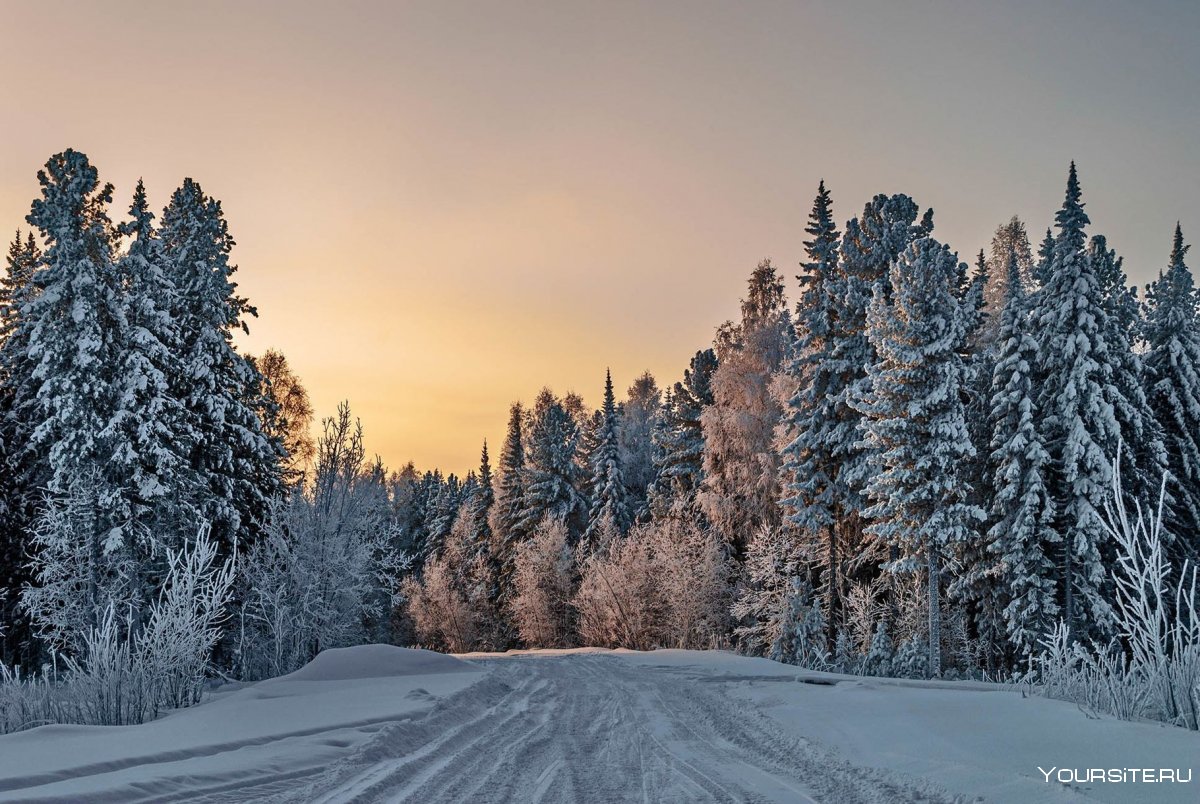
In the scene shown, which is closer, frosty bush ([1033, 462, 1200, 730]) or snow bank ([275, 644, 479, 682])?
frosty bush ([1033, 462, 1200, 730])

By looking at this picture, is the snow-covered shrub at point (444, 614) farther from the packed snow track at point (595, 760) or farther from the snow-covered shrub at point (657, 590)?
the packed snow track at point (595, 760)

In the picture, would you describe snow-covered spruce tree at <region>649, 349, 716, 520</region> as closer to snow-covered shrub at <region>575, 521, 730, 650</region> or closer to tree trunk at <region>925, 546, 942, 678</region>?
snow-covered shrub at <region>575, 521, 730, 650</region>

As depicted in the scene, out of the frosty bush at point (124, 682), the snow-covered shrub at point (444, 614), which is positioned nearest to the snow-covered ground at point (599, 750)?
the frosty bush at point (124, 682)

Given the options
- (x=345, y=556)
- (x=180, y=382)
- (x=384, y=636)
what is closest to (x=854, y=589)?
(x=345, y=556)

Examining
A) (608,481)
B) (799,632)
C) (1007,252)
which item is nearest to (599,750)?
(799,632)

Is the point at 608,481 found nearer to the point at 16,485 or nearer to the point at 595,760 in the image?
the point at 16,485

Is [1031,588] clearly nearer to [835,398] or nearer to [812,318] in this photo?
[835,398]

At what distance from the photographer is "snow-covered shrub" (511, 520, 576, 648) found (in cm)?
4944

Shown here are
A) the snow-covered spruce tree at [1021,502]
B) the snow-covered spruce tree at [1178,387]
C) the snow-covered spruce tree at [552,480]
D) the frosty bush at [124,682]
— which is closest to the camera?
the frosty bush at [124,682]

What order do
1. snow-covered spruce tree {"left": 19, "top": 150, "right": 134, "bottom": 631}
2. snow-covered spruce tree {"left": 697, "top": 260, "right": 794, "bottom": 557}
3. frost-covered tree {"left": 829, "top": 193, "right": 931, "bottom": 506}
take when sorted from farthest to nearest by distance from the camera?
1. snow-covered spruce tree {"left": 697, "top": 260, "right": 794, "bottom": 557}
2. frost-covered tree {"left": 829, "top": 193, "right": 931, "bottom": 506}
3. snow-covered spruce tree {"left": 19, "top": 150, "right": 134, "bottom": 631}

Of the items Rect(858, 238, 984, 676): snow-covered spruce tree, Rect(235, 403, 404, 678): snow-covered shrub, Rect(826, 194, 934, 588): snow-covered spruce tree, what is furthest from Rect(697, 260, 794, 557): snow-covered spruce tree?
Rect(235, 403, 404, 678): snow-covered shrub

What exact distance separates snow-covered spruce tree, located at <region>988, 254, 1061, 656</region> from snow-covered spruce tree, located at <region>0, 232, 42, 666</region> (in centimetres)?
3020

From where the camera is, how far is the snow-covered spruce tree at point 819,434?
93.5ft

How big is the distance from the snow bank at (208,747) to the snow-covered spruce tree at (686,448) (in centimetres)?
2790
